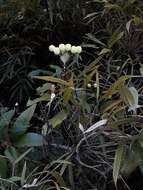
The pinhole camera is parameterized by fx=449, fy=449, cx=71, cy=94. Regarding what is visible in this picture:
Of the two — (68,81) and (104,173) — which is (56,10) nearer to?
(68,81)

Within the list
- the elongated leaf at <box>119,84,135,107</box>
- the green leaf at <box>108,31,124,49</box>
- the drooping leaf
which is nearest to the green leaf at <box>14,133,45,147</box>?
the drooping leaf

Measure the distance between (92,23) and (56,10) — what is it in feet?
0.50

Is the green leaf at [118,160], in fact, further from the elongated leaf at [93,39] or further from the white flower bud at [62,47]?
the elongated leaf at [93,39]

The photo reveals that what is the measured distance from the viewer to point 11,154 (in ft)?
3.73

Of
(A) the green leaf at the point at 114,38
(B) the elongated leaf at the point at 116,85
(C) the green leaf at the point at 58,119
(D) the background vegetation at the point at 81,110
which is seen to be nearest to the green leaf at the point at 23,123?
(D) the background vegetation at the point at 81,110

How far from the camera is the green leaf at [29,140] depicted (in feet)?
3.75

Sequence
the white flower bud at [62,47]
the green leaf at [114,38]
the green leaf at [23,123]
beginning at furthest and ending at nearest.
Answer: the green leaf at [114,38]
the green leaf at [23,123]
the white flower bud at [62,47]

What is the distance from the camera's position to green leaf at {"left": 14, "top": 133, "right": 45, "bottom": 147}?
45.0 inches

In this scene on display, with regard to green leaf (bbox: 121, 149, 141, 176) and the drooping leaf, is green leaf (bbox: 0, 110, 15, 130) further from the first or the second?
green leaf (bbox: 121, 149, 141, 176)

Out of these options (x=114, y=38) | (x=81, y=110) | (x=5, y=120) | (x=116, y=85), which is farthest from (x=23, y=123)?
(x=114, y=38)

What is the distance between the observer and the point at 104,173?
1078mm

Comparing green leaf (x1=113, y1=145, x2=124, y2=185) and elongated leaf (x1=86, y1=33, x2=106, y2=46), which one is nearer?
green leaf (x1=113, y1=145, x2=124, y2=185)

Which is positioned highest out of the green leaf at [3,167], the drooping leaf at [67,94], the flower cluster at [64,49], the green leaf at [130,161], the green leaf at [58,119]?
the flower cluster at [64,49]

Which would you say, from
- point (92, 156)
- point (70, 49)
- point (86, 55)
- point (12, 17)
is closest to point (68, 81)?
point (70, 49)
